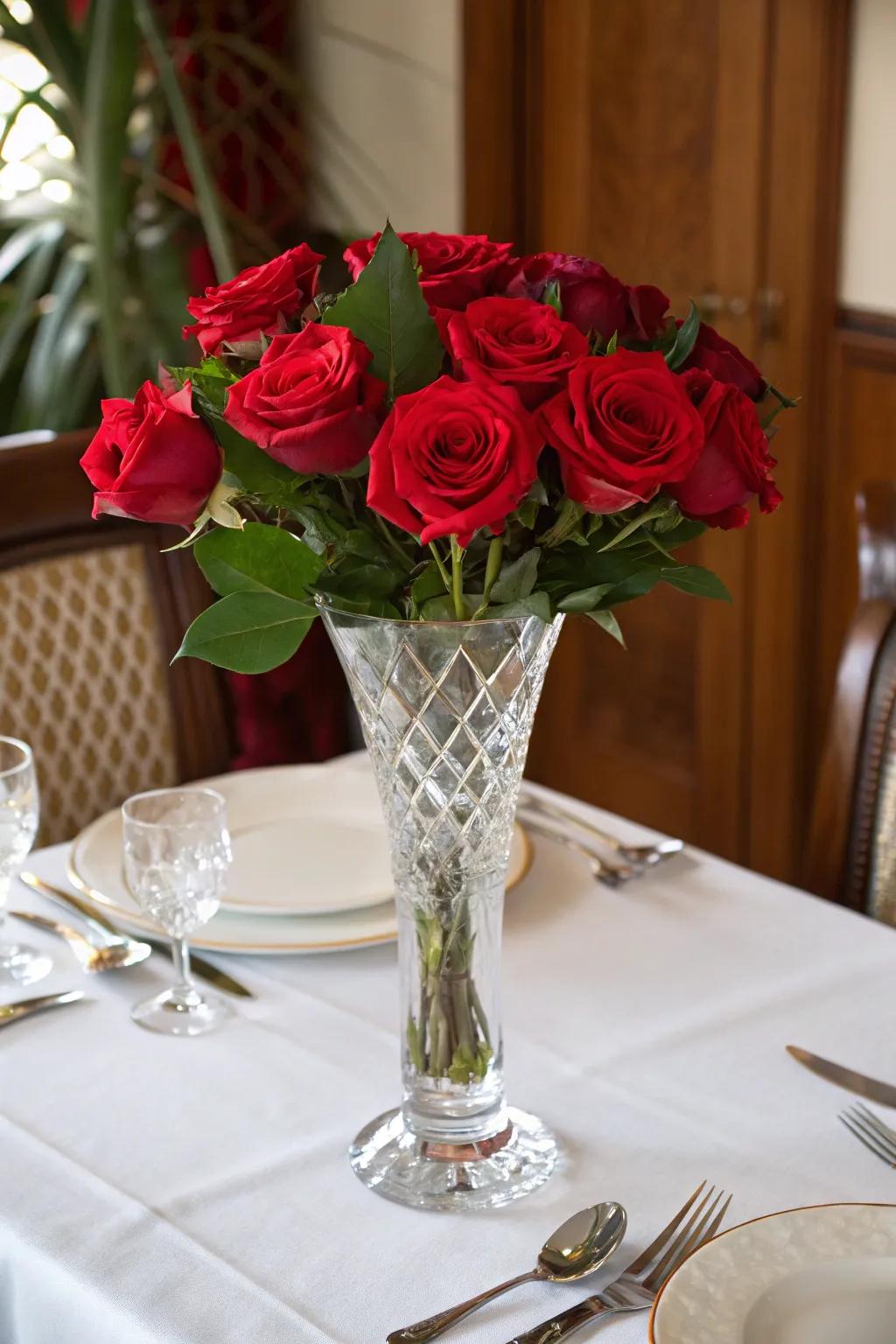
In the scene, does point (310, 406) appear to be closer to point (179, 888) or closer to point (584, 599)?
point (584, 599)

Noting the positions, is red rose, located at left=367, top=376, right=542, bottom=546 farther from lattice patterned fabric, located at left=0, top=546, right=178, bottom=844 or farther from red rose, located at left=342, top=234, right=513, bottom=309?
lattice patterned fabric, located at left=0, top=546, right=178, bottom=844

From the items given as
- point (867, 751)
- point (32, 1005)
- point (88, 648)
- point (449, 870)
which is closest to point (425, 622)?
point (449, 870)

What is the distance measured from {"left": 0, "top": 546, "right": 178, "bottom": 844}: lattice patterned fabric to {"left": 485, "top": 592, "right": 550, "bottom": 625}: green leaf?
92 centimetres

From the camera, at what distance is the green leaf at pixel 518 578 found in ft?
2.49

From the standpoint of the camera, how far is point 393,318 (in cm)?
73

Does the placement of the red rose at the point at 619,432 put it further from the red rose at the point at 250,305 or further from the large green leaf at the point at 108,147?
the large green leaf at the point at 108,147

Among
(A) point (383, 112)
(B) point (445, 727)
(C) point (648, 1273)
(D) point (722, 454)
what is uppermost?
(A) point (383, 112)


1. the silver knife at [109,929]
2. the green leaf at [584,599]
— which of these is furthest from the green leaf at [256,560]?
the silver knife at [109,929]

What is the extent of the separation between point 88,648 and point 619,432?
1.04m

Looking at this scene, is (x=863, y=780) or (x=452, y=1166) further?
(x=863, y=780)

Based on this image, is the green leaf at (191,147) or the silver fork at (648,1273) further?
the green leaf at (191,147)

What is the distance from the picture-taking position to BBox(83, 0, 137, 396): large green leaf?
243cm

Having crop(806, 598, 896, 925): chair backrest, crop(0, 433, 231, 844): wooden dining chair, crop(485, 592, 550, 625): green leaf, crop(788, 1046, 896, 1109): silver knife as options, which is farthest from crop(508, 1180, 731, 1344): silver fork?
crop(0, 433, 231, 844): wooden dining chair

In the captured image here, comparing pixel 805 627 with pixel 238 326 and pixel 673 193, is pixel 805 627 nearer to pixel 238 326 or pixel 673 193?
pixel 673 193
